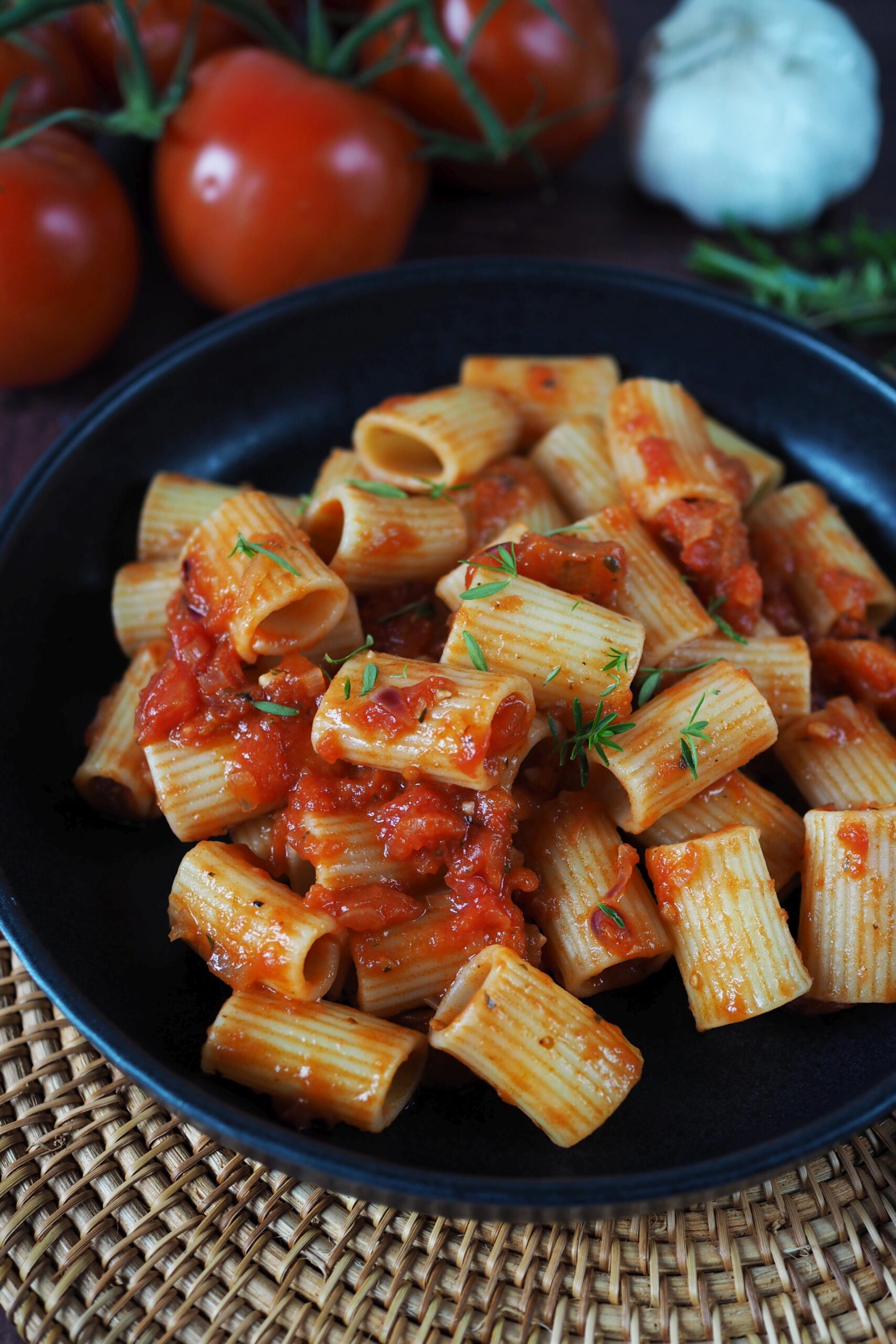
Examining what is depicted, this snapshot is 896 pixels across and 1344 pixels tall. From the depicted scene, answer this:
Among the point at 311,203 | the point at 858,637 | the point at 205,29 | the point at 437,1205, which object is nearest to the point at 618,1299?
the point at 437,1205

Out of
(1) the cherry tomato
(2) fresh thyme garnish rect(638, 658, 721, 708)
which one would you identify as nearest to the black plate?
(2) fresh thyme garnish rect(638, 658, 721, 708)

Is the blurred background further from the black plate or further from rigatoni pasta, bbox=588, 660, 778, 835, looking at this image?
rigatoni pasta, bbox=588, 660, 778, 835

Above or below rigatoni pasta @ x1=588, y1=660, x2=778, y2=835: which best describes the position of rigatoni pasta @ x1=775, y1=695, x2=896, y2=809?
below

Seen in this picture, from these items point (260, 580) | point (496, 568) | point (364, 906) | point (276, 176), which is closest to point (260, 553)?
point (260, 580)

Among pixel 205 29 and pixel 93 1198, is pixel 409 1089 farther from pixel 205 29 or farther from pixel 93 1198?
pixel 205 29

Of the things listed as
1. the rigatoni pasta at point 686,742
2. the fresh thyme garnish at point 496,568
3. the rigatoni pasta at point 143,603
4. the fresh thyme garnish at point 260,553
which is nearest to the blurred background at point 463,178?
the rigatoni pasta at point 143,603
